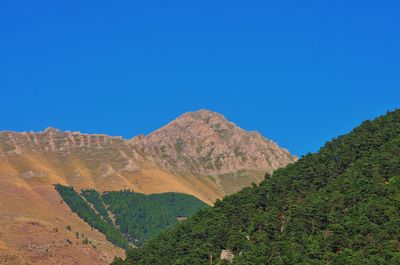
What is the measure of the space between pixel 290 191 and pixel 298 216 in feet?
95.8

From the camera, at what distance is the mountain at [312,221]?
132 metres

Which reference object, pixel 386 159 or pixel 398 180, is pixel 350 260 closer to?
pixel 398 180

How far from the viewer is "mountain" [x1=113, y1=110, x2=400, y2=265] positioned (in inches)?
5202

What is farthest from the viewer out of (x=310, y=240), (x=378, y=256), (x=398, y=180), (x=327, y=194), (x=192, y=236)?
(x=192, y=236)

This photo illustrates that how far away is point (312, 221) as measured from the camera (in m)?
149

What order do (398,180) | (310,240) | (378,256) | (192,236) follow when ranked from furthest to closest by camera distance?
1. (192,236)
2. (398,180)
3. (310,240)
4. (378,256)

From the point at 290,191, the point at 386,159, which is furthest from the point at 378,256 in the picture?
the point at 290,191

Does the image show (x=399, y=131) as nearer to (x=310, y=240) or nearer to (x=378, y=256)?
(x=310, y=240)

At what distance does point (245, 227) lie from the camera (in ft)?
570

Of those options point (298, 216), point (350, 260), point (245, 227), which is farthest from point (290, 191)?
point (350, 260)

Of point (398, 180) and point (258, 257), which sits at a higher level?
point (398, 180)

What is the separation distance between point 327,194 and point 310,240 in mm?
25710

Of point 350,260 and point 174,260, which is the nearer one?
point 350,260

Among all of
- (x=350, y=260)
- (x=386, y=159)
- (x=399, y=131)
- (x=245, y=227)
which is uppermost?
(x=399, y=131)
